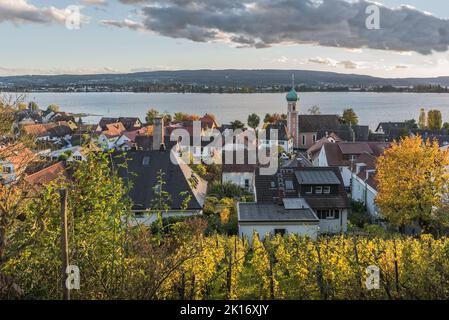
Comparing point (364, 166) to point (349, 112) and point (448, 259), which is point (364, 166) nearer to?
point (448, 259)

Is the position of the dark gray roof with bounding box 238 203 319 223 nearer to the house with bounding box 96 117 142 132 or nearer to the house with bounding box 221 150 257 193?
the house with bounding box 221 150 257 193

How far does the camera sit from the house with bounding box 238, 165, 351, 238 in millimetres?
21109

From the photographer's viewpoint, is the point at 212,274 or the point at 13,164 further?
the point at 13,164

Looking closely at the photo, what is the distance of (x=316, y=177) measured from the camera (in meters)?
25.7

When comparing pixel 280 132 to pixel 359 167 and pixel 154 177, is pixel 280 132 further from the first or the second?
pixel 154 177

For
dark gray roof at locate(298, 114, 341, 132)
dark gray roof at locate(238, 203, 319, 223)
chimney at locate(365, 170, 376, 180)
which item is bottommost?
dark gray roof at locate(238, 203, 319, 223)

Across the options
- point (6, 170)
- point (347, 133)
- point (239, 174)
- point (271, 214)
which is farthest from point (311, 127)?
point (6, 170)

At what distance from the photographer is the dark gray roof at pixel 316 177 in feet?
Answer: 82.3

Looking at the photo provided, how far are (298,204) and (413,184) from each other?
6.11m

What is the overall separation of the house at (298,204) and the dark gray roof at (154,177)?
2976mm

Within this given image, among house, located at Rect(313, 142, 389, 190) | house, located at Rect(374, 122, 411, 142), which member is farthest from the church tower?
house, located at Rect(313, 142, 389, 190)

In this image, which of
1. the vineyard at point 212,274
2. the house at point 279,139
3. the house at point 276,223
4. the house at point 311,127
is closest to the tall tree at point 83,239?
the vineyard at point 212,274

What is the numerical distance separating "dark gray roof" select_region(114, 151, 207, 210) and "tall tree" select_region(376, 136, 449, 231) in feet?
33.3
